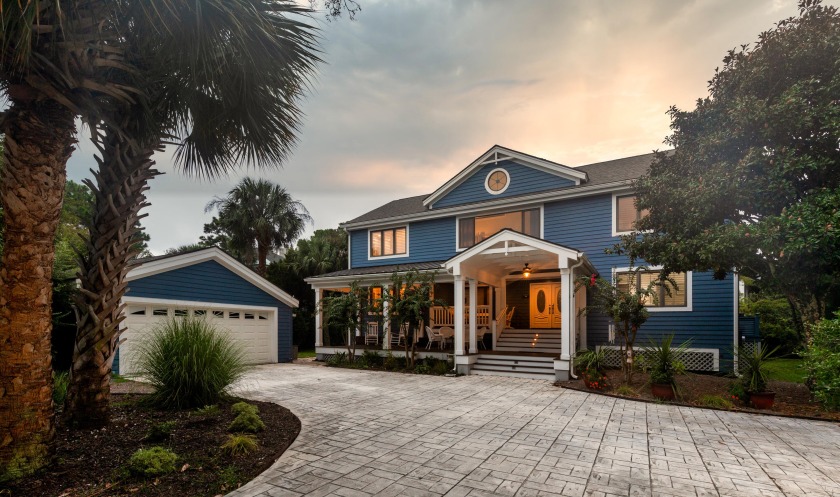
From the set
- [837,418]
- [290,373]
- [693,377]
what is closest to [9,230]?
[290,373]

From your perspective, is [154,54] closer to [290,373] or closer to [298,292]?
[290,373]

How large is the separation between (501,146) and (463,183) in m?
2.04

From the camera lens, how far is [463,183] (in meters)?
16.2

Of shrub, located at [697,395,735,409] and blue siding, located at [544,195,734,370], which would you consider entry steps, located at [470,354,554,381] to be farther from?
shrub, located at [697,395,735,409]

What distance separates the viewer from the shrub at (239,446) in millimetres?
4348

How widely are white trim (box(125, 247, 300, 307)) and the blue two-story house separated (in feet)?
5.47

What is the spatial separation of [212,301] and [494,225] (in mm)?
10027

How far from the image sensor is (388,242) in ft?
58.0

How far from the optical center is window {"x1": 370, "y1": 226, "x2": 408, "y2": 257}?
17312 millimetres

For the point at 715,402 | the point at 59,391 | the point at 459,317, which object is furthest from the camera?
the point at 459,317

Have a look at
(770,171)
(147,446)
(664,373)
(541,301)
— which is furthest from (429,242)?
(147,446)

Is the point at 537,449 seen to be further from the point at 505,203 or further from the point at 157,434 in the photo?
the point at 505,203

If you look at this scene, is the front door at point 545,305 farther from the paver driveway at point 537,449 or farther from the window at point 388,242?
the paver driveway at point 537,449

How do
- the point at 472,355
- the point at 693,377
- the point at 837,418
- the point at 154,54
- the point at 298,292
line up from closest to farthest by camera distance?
the point at 154,54
the point at 837,418
the point at 693,377
the point at 472,355
the point at 298,292
